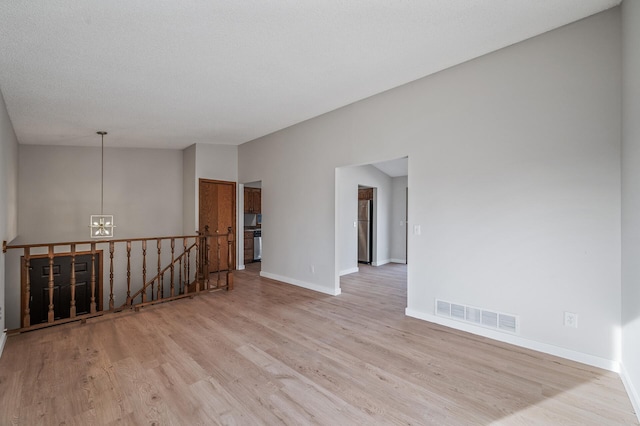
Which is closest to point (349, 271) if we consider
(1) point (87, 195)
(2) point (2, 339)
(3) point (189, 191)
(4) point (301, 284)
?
(4) point (301, 284)

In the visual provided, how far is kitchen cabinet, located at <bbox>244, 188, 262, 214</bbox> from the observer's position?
7.60 meters

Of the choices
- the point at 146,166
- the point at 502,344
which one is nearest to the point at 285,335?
the point at 502,344

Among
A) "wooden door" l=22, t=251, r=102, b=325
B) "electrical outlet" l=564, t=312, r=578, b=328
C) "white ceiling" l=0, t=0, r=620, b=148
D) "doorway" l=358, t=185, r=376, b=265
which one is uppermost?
"white ceiling" l=0, t=0, r=620, b=148

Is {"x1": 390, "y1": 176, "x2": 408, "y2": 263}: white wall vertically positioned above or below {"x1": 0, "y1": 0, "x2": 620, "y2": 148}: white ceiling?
below

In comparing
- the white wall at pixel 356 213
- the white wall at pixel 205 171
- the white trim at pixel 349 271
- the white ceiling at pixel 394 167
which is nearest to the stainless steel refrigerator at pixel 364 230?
the white wall at pixel 356 213

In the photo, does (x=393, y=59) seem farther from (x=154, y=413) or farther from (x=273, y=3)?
(x=154, y=413)

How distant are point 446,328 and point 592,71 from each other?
271 centimetres

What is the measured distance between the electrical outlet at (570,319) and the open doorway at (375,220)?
11.2 feet

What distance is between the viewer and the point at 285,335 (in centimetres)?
306

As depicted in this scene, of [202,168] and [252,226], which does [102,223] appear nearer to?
[202,168]

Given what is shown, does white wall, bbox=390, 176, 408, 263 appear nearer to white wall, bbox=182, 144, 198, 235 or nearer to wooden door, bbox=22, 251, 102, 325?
white wall, bbox=182, 144, 198, 235

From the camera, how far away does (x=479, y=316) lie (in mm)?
3047

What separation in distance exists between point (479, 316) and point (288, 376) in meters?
2.07

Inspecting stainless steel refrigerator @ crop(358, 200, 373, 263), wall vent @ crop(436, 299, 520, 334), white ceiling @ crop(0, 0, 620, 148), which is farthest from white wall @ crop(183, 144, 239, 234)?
wall vent @ crop(436, 299, 520, 334)
